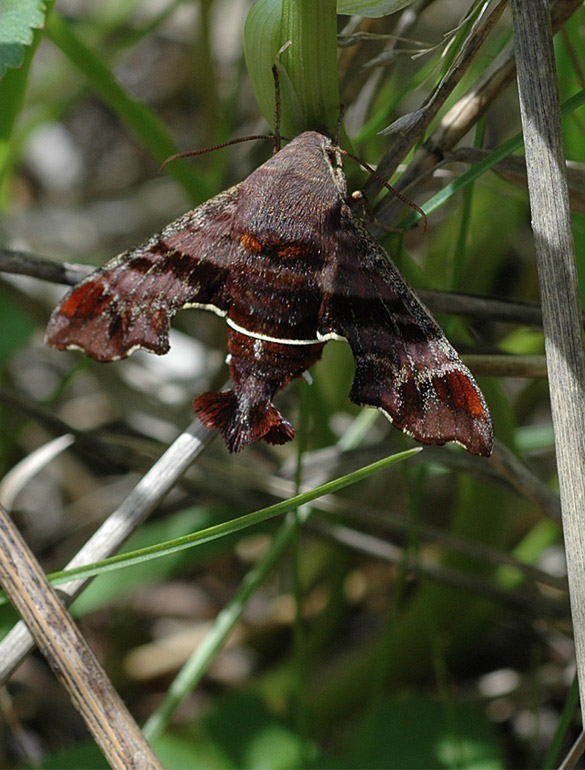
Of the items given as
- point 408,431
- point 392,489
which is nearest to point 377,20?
point 408,431

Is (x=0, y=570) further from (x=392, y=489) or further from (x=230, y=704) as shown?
(x=392, y=489)

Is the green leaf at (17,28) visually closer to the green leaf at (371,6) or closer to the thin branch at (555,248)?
the green leaf at (371,6)

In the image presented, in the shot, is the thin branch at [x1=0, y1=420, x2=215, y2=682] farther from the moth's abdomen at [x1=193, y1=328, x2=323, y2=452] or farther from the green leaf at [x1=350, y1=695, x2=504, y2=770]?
the green leaf at [x1=350, y1=695, x2=504, y2=770]

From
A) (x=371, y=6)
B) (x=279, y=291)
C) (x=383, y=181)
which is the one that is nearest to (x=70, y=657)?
(x=279, y=291)

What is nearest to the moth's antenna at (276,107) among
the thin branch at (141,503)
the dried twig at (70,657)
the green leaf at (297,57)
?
the green leaf at (297,57)

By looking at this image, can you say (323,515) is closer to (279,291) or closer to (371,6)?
(279,291)

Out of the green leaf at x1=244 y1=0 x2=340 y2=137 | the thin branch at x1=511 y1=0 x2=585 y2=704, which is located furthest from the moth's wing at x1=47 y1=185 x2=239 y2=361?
the thin branch at x1=511 y1=0 x2=585 y2=704
